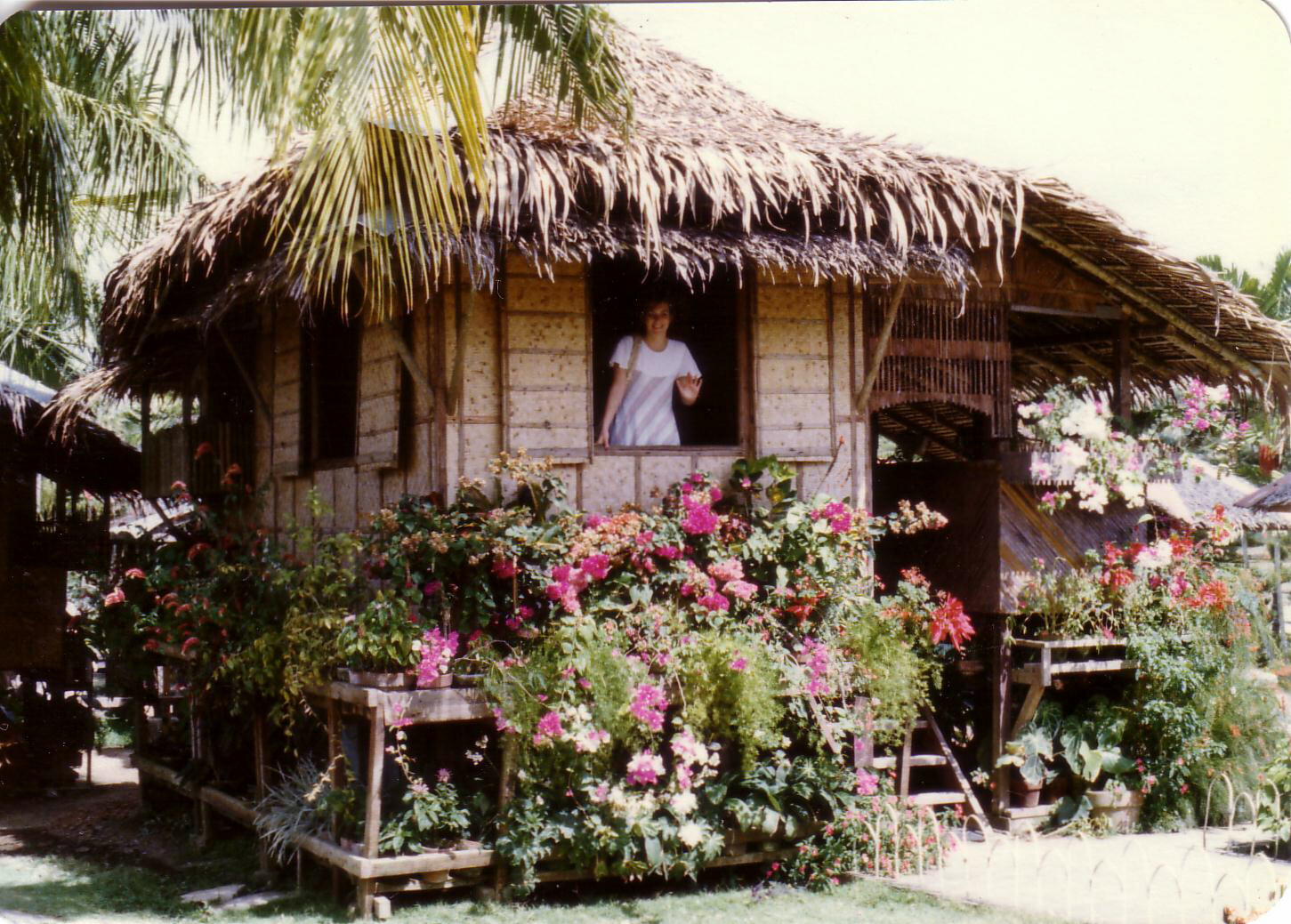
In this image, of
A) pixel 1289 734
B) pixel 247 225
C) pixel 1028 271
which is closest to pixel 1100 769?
pixel 1289 734

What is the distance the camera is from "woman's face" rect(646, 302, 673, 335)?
7609mm

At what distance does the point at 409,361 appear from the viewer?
22.6ft

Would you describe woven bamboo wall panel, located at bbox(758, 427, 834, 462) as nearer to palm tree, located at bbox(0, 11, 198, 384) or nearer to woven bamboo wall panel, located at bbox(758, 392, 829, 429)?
woven bamboo wall panel, located at bbox(758, 392, 829, 429)

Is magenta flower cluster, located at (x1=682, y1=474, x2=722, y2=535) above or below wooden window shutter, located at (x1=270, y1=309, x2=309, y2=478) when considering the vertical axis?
below

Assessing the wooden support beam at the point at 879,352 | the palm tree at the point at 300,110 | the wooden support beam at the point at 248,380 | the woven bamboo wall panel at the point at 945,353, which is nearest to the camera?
the palm tree at the point at 300,110

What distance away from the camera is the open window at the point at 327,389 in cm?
854

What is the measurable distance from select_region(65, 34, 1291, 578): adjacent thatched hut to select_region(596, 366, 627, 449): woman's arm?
78 millimetres

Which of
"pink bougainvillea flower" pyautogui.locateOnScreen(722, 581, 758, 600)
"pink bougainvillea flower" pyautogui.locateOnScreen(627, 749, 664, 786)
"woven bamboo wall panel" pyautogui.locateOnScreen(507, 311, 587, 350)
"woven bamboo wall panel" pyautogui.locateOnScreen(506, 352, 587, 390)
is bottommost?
"pink bougainvillea flower" pyautogui.locateOnScreen(627, 749, 664, 786)

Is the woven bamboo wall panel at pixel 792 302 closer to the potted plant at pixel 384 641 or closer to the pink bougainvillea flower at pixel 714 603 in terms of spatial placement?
the pink bougainvillea flower at pixel 714 603

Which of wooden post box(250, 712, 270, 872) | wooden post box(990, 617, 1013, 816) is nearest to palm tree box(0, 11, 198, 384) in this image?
wooden post box(250, 712, 270, 872)

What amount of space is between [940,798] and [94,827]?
6122 mm

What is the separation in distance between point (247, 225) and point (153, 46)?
1.16m

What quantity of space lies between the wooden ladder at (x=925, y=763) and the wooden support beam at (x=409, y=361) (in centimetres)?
312

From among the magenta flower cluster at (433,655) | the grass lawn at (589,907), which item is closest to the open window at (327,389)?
the magenta flower cluster at (433,655)
